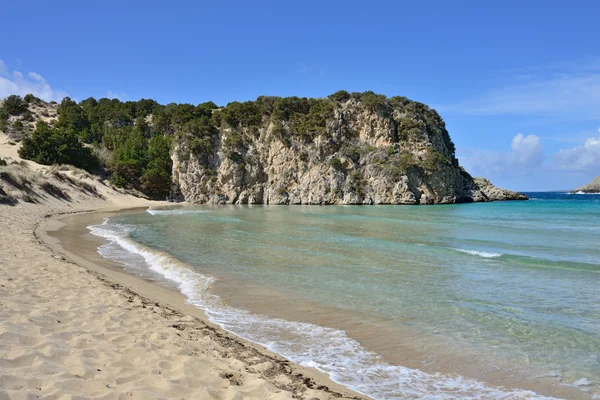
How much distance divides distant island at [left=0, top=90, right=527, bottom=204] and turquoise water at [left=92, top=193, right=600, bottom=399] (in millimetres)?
43177

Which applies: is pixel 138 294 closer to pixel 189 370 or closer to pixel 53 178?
pixel 189 370

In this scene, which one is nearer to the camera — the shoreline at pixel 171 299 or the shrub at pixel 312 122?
the shoreline at pixel 171 299

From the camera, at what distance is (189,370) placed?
4641 millimetres

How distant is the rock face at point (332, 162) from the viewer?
61.3 metres

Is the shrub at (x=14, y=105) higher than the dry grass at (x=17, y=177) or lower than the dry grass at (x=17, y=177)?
higher

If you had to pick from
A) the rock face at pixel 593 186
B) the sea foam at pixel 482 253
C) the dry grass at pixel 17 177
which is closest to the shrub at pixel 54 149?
the dry grass at pixel 17 177

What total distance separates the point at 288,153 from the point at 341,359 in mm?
60768

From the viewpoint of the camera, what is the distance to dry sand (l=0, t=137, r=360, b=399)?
3930 mm

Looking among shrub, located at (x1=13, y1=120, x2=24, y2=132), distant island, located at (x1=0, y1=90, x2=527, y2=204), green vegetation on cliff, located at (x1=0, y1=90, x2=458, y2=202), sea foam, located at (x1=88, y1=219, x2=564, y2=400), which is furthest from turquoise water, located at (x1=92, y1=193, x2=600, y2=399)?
shrub, located at (x1=13, y1=120, x2=24, y2=132)

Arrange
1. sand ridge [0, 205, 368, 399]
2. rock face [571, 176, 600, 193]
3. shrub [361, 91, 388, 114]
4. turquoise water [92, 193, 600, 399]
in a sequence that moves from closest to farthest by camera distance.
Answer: sand ridge [0, 205, 368, 399] < turquoise water [92, 193, 600, 399] < shrub [361, 91, 388, 114] < rock face [571, 176, 600, 193]

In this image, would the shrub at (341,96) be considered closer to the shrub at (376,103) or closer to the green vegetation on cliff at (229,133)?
the green vegetation on cliff at (229,133)

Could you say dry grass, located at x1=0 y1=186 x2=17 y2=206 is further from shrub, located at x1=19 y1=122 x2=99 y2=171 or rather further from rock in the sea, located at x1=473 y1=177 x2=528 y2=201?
rock in the sea, located at x1=473 y1=177 x2=528 y2=201

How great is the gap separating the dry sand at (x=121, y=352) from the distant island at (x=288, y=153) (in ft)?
178

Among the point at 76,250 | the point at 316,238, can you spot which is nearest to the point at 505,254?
the point at 316,238
